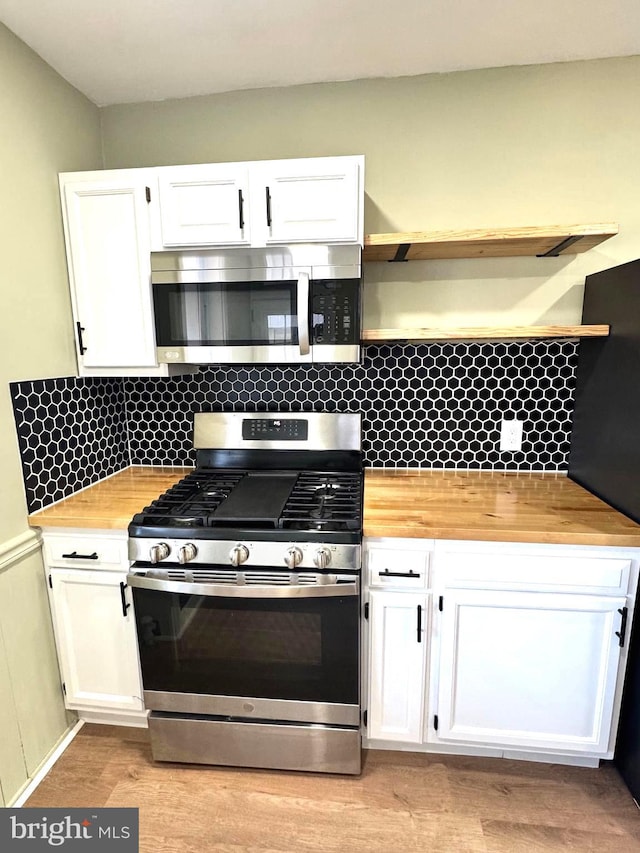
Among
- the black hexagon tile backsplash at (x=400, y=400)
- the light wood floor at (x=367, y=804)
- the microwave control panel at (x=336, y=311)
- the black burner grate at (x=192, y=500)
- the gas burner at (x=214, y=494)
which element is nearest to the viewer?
the light wood floor at (x=367, y=804)

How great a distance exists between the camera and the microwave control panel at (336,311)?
1.67 m

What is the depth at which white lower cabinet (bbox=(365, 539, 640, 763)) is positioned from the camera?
1.52 meters

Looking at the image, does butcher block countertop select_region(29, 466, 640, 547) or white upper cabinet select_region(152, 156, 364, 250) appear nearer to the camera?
butcher block countertop select_region(29, 466, 640, 547)

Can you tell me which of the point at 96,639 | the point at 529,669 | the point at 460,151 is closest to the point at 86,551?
the point at 96,639

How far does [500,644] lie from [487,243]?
145cm

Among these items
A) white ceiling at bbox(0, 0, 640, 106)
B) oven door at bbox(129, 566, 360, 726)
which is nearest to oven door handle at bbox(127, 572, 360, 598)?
oven door at bbox(129, 566, 360, 726)

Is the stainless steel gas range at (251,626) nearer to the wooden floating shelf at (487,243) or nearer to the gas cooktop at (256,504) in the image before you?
the gas cooktop at (256,504)

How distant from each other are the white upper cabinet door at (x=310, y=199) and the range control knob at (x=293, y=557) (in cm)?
110

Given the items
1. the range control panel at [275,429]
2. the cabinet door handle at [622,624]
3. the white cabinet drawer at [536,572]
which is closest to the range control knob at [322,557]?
the white cabinet drawer at [536,572]

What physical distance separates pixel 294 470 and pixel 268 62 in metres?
1.63

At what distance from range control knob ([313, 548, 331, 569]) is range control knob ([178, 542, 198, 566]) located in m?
0.41

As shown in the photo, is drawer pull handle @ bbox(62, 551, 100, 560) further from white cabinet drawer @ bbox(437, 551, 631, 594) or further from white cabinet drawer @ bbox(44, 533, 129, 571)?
Answer: white cabinet drawer @ bbox(437, 551, 631, 594)

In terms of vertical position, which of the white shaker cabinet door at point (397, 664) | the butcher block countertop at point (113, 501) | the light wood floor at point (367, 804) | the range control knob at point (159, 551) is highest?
the butcher block countertop at point (113, 501)

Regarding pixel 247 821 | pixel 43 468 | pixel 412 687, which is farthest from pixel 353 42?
pixel 247 821
